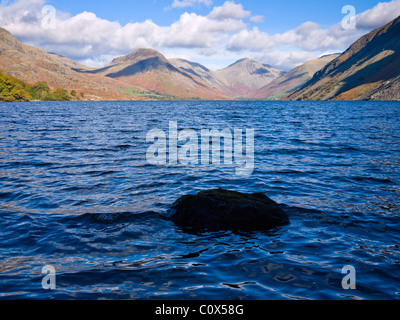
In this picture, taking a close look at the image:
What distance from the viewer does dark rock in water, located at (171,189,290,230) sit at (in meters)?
9.44

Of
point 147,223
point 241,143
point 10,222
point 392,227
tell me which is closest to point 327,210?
point 392,227

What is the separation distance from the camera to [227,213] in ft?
31.6

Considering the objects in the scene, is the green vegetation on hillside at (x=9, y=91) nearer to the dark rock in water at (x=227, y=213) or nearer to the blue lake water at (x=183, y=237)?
the blue lake water at (x=183, y=237)

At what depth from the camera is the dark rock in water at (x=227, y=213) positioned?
944 centimetres

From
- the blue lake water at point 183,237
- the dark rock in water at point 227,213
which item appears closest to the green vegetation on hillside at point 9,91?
the blue lake water at point 183,237

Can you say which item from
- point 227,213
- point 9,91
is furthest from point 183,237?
A: point 9,91

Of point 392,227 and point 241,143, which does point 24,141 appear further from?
point 392,227

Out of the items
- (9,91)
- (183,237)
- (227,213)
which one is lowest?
(183,237)

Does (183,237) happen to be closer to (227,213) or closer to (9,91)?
(227,213)

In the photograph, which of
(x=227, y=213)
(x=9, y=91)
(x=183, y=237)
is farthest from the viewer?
(x=9, y=91)

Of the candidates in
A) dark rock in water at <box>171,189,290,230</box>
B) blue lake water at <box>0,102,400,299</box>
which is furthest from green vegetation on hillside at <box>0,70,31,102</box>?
dark rock in water at <box>171,189,290,230</box>

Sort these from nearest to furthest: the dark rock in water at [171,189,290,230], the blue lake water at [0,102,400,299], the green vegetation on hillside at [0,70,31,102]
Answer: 1. the blue lake water at [0,102,400,299]
2. the dark rock in water at [171,189,290,230]
3. the green vegetation on hillside at [0,70,31,102]

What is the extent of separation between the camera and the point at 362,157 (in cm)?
2080

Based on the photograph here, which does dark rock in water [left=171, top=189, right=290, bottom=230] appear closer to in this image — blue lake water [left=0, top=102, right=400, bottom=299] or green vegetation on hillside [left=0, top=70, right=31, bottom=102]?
blue lake water [left=0, top=102, right=400, bottom=299]
